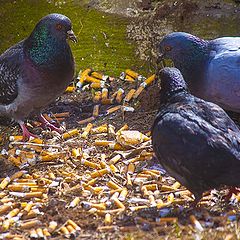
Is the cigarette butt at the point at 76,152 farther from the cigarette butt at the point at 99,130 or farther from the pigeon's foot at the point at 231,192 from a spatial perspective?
the pigeon's foot at the point at 231,192

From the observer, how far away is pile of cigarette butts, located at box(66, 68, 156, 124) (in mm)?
8398

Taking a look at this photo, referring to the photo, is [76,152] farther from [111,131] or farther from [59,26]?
[59,26]

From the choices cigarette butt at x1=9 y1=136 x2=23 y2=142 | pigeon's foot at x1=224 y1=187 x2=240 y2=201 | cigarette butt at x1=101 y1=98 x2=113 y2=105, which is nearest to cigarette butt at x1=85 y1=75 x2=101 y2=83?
cigarette butt at x1=101 y1=98 x2=113 y2=105

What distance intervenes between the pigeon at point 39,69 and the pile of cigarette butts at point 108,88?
63 centimetres

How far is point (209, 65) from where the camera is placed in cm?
781

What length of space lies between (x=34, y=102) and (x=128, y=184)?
75.9 inches

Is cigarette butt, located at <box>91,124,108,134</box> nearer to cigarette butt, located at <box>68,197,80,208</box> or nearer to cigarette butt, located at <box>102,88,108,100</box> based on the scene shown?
cigarette butt, located at <box>102,88,108,100</box>

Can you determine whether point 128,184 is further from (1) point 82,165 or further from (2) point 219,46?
(2) point 219,46

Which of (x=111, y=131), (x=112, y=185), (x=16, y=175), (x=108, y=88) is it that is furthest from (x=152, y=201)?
(x=108, y=88)

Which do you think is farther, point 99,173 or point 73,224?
point 99,173

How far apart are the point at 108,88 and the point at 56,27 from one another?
4.34ft

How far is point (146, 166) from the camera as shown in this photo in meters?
6.90

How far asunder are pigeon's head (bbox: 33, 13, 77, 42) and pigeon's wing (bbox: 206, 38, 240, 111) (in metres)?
1.67

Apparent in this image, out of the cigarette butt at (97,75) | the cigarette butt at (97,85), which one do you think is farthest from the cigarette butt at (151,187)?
the cigarette butt at (97,75)
